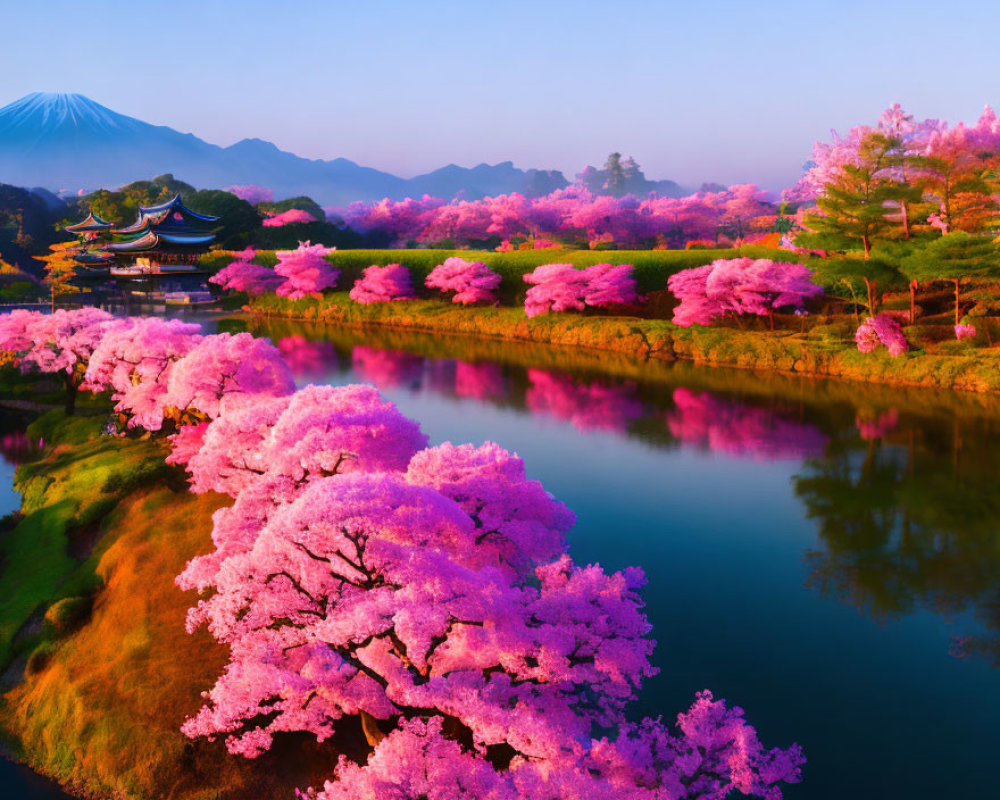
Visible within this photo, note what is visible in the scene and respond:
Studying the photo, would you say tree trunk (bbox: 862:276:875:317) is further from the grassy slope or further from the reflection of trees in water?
the grassy slope

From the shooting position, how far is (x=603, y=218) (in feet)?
278

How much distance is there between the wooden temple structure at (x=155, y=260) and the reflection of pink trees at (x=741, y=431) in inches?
2237

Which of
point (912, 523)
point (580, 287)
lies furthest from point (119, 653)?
point (580, 287)

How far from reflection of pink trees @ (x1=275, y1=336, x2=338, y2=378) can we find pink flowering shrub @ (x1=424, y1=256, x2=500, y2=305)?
13.2 metres

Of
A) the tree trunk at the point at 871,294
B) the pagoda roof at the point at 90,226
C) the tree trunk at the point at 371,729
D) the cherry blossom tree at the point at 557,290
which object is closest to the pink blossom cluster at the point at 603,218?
the cherry blossom tree at the point at 557,290

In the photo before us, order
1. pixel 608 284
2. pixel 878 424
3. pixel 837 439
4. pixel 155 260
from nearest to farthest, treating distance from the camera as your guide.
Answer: pixel 837 439 → pixel 878 424 → pixel 608 284 → pixel 155 260

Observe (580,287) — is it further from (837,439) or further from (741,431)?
(837,439)

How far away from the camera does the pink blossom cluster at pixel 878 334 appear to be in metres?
38.4

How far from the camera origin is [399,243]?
11225 cm

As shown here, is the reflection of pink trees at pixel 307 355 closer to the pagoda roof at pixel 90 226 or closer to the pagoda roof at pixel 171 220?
the pagoda roof at pixel 171 220

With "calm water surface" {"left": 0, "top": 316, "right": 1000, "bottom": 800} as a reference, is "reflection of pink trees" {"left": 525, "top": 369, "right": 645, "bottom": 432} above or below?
above

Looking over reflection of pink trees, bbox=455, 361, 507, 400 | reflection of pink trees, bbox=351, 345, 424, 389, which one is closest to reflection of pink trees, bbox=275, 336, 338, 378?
reflection of pink trees, bbox=351, 345, 424, 389

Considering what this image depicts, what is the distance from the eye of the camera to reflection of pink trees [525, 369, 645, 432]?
30953mm

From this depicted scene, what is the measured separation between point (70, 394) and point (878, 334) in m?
38.2
